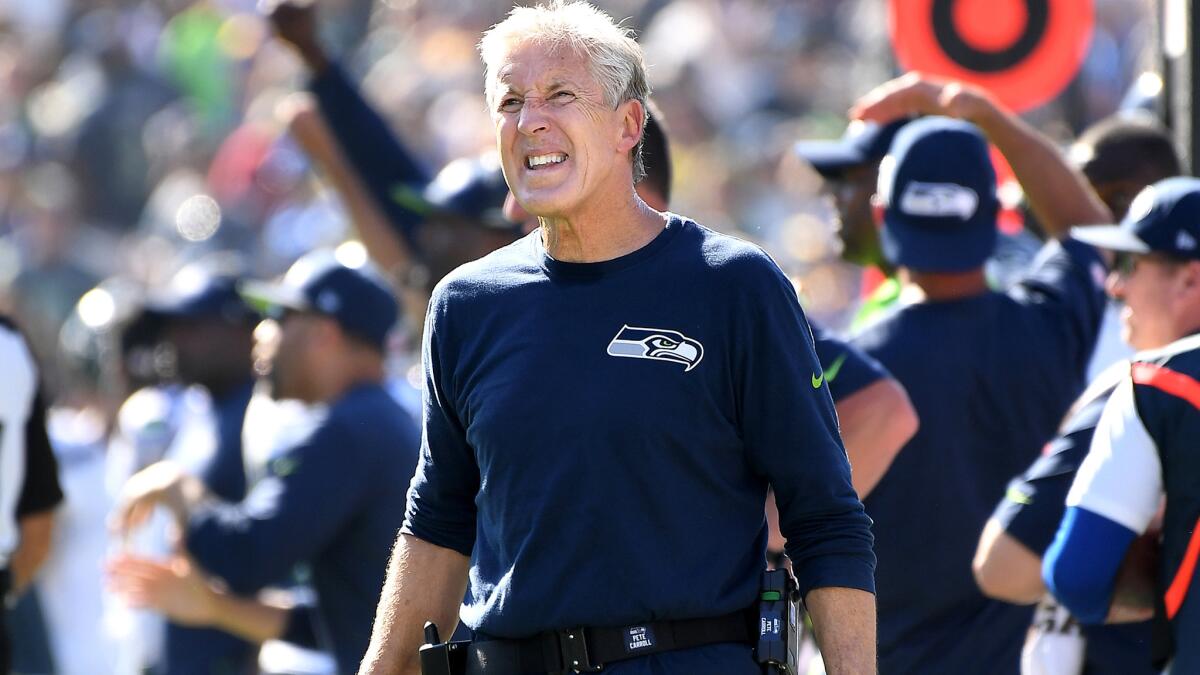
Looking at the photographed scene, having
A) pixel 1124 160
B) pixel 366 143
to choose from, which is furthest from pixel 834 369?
pixel 366 143

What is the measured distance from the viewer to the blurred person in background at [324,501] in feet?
19.8

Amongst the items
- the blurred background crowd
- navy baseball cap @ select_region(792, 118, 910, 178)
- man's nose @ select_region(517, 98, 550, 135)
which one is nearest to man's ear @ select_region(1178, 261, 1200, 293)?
navy baseball cap @ select_region(792, 118, 910, 178)

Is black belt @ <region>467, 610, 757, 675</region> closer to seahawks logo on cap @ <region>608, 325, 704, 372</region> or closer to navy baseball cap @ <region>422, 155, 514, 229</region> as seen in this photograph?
seahawks logo on cap @ <region>608, 325, 704, 372</region>

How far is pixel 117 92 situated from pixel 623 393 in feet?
48.9

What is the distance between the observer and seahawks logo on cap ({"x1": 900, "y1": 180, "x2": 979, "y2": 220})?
17.7ft

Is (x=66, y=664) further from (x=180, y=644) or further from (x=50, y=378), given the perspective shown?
(x=50, y=378)

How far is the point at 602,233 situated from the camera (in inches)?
141

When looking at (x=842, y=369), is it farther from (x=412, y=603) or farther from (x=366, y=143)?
(x=366, y=143)

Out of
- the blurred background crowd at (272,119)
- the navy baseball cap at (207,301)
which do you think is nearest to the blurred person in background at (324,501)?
the navy baseball cap at (207,301)

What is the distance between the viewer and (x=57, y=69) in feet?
61.6

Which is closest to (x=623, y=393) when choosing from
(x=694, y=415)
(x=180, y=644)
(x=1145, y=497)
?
(x=694, y=415)

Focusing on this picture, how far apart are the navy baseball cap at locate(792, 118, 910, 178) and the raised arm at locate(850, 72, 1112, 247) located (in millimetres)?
182

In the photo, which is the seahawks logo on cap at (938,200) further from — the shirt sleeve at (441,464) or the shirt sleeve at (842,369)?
the shirt sleeve at (441,464)

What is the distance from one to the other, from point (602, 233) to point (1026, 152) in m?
2.52
